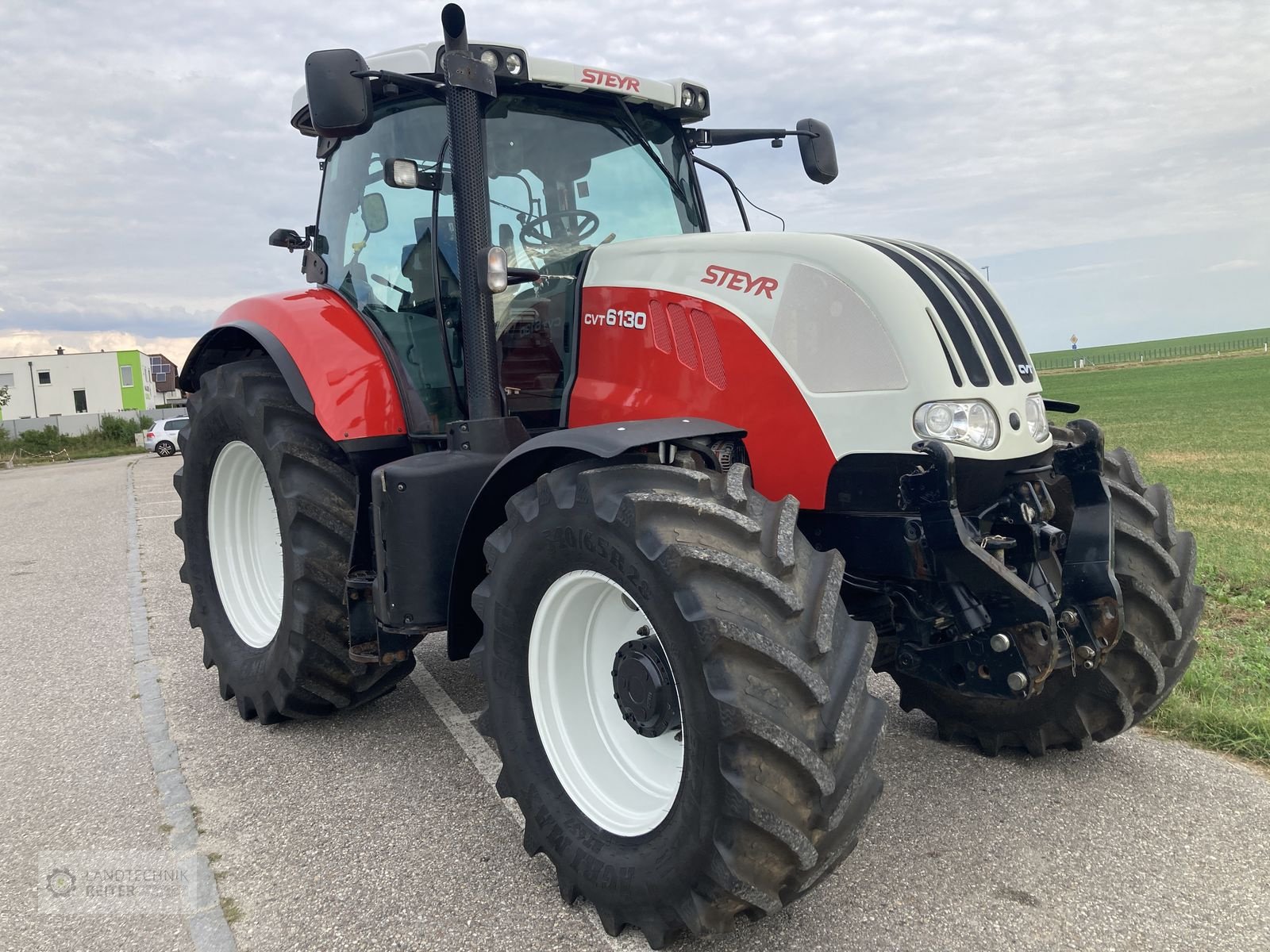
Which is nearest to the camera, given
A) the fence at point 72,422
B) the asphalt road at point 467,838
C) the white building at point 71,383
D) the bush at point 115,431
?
the asphalt road at point 467,838

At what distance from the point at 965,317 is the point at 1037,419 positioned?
45 cm

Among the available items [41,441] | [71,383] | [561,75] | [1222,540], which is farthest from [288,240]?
[71,383]

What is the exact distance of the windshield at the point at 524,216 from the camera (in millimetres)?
3762

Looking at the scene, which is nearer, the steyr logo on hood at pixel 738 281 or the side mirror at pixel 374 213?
the steyr logo on hood at pixel 738 281

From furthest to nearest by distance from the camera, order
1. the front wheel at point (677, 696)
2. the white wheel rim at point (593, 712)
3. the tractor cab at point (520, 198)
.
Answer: the tractor cab at point (520, 198)
the white wheel rim at point (593, 712)
the front wheel at point (677, 696)

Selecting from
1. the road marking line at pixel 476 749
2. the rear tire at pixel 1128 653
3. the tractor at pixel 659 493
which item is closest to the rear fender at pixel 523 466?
the tractor at pixel 659 493

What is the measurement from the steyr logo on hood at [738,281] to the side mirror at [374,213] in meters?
1.62

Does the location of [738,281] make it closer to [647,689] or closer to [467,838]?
[647,689]

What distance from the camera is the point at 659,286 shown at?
3.26 m

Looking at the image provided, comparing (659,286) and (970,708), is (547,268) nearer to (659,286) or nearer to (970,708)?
(659,286)

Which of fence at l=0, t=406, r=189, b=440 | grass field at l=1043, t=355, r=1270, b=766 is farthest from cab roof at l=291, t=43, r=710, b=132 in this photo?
fence at l=0, t=406, r=189, b=440

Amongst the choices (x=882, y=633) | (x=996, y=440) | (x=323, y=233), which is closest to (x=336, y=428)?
(x=323, y=233)

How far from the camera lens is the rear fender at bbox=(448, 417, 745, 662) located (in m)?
2.72

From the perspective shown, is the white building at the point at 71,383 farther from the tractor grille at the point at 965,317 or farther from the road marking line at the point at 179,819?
the tractor grille at the point at 965,317
